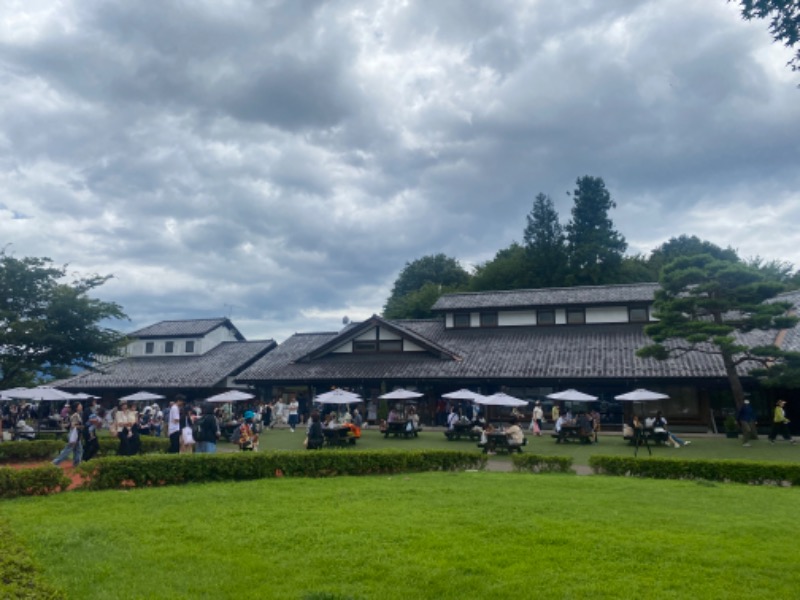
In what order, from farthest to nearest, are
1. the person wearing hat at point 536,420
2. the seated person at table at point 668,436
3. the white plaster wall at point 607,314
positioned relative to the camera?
the white plaster wall at point 607,314 < the person wearing hat at point 536,420 < the seated person at table at point 668,436

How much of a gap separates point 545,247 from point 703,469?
1674 inches

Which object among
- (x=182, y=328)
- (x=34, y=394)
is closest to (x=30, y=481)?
(x=34, y=394)

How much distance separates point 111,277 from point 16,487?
53.8 ft

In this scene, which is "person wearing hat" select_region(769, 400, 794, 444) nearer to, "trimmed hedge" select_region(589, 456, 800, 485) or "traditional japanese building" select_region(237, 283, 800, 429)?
"traditional japanese building" select_region(237, 283, 800, 429)

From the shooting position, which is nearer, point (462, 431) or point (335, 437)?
point (335, 437)

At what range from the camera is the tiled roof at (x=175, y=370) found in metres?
37.6

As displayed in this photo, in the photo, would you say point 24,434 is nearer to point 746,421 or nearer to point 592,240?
point 746,421

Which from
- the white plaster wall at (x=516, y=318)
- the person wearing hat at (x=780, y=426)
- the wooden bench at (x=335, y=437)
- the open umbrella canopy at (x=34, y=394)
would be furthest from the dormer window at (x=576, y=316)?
the open umbrella canopy at (x=34, y=394)

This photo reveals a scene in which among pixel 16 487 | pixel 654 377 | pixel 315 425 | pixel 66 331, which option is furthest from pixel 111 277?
pixel 654 377

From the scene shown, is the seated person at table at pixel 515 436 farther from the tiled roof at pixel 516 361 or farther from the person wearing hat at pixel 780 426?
the person wearing hat at pixel 780 426

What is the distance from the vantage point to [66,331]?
24609mm

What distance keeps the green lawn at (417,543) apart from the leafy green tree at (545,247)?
42.1m

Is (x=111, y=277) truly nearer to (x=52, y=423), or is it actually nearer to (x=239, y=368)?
(x=52, y=423)

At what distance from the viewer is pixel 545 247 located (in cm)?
5509
